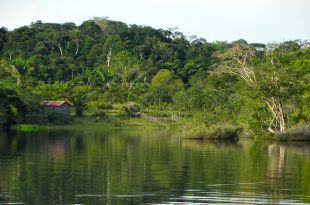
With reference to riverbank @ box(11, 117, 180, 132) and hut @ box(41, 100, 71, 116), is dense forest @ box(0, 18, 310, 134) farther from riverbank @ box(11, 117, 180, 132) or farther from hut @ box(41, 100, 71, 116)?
riverbank @ box(11, 117, 180, 132)

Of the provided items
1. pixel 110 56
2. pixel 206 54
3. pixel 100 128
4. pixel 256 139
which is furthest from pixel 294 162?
pixel 206 54

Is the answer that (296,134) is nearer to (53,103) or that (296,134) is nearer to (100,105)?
(53,103)

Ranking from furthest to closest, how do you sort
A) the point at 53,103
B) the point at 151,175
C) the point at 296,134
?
the point at 53,103, the point at 296,134, the point at 151,175

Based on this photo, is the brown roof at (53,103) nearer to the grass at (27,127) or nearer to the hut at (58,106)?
the hut at (58,106)

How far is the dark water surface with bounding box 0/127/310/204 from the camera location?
71.7 feet

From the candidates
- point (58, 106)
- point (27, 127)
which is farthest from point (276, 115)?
point (58, 106)

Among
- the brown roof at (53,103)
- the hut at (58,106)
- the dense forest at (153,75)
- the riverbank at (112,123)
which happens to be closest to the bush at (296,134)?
the dense forest at (153,75)

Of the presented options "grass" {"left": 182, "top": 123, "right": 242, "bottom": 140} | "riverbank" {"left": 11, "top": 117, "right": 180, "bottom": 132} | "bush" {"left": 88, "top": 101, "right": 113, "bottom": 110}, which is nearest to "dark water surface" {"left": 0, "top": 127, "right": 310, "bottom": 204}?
"grass" {"left": 182, "top": 123, "right": 242, "bottom": 140}

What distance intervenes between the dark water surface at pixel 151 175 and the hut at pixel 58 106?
3905cm

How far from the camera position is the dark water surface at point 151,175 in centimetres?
2186

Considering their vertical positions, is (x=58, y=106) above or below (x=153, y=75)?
below

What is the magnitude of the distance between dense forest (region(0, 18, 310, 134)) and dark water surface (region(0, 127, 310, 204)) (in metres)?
13.8

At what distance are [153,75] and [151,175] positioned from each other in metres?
85.0

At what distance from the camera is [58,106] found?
3310 inches
